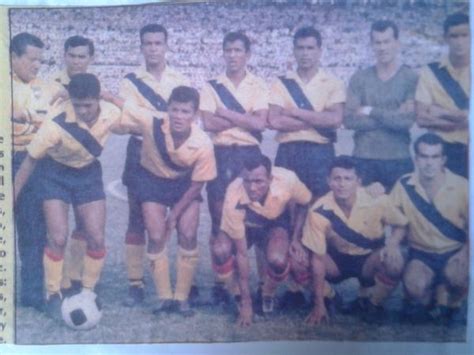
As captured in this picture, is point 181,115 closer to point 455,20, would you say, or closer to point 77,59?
point 77,59

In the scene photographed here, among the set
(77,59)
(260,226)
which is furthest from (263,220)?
(77,59)

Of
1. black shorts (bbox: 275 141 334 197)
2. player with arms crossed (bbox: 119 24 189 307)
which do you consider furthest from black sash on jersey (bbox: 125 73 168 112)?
black shorts (bbox: 275 141 334 197)

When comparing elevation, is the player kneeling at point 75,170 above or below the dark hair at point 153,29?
below

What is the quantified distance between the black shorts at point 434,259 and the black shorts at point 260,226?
109 millimetres

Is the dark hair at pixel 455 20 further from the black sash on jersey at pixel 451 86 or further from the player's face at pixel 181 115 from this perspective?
the player's face at pixel 181 115

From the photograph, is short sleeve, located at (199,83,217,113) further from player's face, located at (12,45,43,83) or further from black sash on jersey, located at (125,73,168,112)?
player's face, located at (12,45,43,83)

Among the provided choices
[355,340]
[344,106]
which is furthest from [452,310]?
[344,106]

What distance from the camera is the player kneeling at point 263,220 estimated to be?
59 cm

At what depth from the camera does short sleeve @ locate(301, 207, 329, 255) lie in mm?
583

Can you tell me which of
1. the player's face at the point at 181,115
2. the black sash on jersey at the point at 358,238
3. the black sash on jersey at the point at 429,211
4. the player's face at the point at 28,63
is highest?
the player's face at the point at 28,63

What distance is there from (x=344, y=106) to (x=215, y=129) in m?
0.11

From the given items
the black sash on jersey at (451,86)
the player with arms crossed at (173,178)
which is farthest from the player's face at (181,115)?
the black sash on jersey at (451,86)

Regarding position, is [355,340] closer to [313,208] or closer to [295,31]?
[313,208]

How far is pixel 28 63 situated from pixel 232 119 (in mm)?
187
